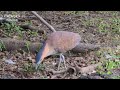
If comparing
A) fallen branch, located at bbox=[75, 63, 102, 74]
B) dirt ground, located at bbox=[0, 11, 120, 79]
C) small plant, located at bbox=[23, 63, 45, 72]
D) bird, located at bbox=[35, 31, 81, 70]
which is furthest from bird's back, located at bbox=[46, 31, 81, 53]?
small plant, located at bbox=[23, 63, 45, 72]

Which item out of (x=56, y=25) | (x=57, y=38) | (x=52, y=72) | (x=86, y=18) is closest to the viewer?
(x=57, y=38)

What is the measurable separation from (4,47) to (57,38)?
7.30ft

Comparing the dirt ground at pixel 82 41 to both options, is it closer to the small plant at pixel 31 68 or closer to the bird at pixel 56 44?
the small plant at pixel 31 68

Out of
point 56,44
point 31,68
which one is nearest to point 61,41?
point 56,44

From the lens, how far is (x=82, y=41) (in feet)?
19.2

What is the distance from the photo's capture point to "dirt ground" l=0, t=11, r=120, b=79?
4.11m

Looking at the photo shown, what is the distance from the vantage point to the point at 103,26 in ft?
22.9

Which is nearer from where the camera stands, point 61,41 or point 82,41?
point 61,41

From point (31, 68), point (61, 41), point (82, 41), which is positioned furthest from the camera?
point (82, 41)

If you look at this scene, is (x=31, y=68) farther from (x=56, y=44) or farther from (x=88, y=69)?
(x=56, y=44)
